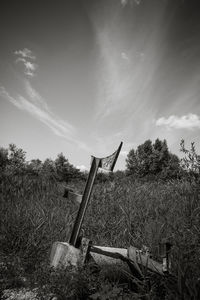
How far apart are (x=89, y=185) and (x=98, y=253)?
A: 0.84m

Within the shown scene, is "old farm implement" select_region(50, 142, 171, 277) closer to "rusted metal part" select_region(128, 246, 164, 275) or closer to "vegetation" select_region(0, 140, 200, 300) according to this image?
"rusted metal part" select_region(128, 246, 164, 275)

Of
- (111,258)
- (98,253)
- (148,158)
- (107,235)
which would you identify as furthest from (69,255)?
(148,158)

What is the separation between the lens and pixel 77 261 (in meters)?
2.15

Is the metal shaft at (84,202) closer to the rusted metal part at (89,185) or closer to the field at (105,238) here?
the rusted metal part at (89,185)

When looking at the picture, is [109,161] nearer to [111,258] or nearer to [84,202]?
[84,202]

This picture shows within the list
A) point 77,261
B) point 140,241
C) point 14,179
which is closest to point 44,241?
point 77,261

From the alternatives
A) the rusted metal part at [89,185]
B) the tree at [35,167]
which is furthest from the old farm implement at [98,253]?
the tree at [35,167]

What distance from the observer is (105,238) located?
3.45 m

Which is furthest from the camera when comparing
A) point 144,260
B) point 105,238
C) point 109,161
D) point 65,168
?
point 65,168

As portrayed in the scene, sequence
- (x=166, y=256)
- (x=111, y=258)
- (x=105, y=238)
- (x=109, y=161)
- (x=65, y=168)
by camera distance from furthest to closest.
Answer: (x=65, y=168) → (x=105, y=238) → (x=109, y=161) → (x=111, y=258) → (x=166, y=256)

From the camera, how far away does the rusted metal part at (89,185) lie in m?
2.40

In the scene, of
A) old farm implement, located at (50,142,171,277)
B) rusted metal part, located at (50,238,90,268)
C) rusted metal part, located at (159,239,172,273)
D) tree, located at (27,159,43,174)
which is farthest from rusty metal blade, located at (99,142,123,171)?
tree, located at (27,159,43,174)

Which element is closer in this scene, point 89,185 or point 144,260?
point 144,260

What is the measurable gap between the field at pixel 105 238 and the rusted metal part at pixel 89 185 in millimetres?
434
